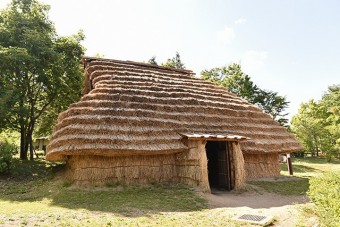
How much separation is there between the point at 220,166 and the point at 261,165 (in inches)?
119

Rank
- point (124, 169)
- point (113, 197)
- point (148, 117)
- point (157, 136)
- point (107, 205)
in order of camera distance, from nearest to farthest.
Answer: point (107, 205)
point (113, 197)
point (124, 169)
point (157, 136)
point (148, 117)

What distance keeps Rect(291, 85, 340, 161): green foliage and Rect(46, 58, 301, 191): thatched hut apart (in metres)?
16.9

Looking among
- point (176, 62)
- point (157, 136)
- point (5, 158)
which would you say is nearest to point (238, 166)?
point (157, 136)

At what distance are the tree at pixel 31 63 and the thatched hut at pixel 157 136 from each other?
396 centimetres

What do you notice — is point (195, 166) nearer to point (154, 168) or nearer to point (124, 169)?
point (154, 168)

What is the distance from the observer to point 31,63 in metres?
17.0

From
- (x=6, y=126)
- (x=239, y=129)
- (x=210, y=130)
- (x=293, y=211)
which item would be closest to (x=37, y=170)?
(x=6, y=126)

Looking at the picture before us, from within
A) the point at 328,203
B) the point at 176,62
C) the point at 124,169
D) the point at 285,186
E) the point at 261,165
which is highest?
the point at 176,62

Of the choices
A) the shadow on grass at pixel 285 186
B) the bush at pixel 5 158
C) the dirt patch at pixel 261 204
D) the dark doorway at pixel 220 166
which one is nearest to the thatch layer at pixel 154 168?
the dark doorway at pixel 220 166

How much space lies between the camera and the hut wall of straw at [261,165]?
14.4m

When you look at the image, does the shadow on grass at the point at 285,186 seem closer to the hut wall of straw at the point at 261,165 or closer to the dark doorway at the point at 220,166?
the hut wall of straw at the point at 261,165

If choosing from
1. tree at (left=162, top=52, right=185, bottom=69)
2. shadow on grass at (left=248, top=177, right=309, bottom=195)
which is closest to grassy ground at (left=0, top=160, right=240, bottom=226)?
shadow on grass at (left=248, top=177, right=309, bottom=195)

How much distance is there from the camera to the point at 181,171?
1197cm

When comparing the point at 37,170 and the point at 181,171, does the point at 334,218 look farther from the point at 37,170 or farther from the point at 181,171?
the point at 37,170
